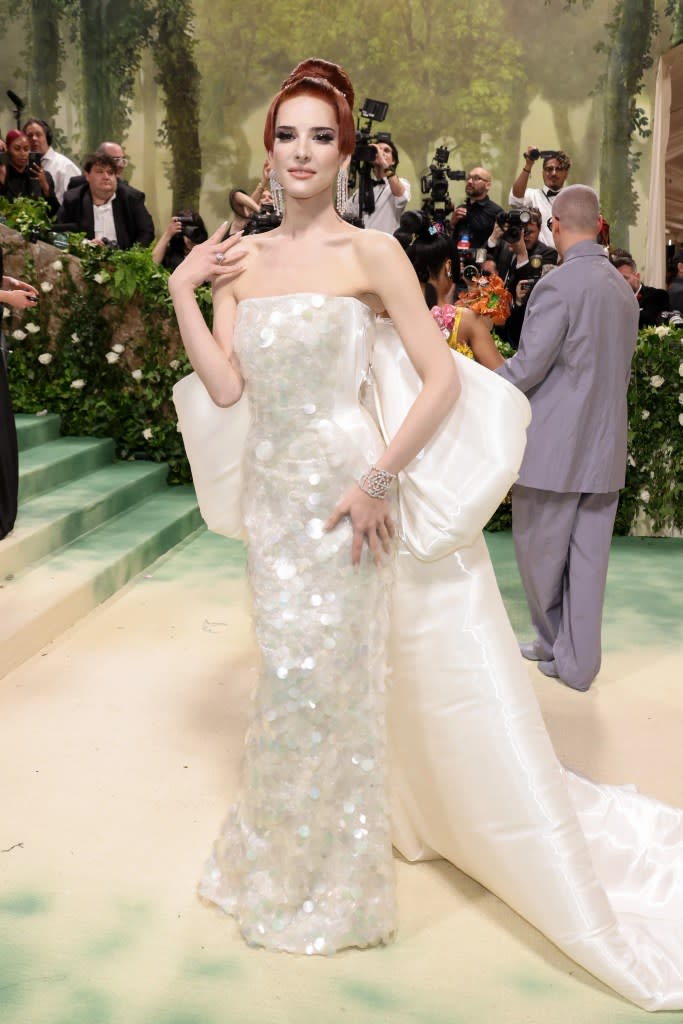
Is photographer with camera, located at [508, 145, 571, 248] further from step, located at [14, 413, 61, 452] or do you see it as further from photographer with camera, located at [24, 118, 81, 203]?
step, located at [14, 413, 61, 452]

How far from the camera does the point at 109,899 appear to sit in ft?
10.1

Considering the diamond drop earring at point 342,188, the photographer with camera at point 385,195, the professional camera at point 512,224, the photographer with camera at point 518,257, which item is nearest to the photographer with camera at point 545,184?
the photographer with camera at point 518,257

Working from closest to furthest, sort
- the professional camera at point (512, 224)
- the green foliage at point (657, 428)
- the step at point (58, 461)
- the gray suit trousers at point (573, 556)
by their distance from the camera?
the gray suit trousers at point (573, 556)
the step at point (58, 461)
the green foliage at point (657, 428)
the professional camera at point (512, 224)

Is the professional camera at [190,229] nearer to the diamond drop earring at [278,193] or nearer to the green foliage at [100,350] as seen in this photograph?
the green foliage at [100,350]

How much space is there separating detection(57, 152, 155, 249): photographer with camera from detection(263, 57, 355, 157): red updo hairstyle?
6.24 metres

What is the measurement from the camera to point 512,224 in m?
8.21

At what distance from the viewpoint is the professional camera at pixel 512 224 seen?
8211mm

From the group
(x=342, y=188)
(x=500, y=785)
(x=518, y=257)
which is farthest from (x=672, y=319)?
(x=500, y=785)

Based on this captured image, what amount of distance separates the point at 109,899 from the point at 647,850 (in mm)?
1464

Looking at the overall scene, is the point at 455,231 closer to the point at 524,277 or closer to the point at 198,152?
the point at 524,277

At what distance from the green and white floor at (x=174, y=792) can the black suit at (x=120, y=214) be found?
3133 millimetres

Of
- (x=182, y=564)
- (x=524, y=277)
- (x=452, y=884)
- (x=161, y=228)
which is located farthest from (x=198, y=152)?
(x=452, y=884)

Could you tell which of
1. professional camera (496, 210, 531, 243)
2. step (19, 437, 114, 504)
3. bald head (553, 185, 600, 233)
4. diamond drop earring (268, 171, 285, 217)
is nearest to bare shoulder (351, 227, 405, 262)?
diamond drop earring (268, 171, 285, 217)

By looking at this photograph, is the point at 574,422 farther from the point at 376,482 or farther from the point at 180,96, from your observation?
the point at 180,96
